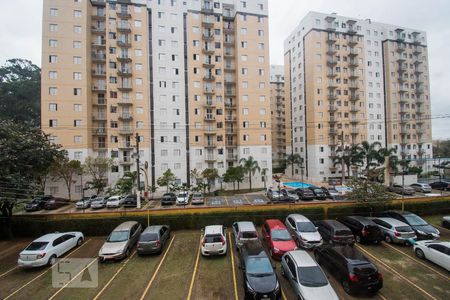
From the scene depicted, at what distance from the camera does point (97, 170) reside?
34.2m

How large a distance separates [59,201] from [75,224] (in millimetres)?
17259

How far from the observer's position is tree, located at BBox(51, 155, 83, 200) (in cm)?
3048

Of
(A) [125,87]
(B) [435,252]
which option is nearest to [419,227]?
(B) [435,252]

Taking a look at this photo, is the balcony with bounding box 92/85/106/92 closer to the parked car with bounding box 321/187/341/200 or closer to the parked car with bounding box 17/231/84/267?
the parked car with bounding box 17/231/84/267

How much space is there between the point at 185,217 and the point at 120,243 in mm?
5846

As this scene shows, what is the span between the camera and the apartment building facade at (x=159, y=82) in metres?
34.8

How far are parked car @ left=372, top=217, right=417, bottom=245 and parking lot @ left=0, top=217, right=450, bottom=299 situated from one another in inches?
19.0

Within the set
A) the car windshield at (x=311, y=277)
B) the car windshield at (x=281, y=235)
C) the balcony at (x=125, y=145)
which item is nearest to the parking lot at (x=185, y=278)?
the car windshield at (x=311, y=277)

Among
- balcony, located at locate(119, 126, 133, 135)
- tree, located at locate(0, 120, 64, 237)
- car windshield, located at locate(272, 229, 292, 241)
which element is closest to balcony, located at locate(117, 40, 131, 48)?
balcony, located at locate(119, 126, 133, 135)

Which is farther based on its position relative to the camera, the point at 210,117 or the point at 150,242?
the point at 210,117

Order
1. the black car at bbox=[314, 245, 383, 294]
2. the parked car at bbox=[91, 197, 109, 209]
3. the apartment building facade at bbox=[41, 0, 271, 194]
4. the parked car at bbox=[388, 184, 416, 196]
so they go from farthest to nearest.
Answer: the apartment building facade at bbox=[41, 0, 271, 194], the parked car at bbox=[388, 184, 416, 196], the parked car at bbox=[91, 197, 109, 209], the black car at bbox=[314, 245, 383, 294]

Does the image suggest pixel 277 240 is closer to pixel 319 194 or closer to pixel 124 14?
pixel 319 194

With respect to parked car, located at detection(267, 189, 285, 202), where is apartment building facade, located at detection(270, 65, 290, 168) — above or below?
above

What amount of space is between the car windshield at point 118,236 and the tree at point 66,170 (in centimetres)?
2217
